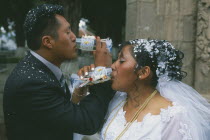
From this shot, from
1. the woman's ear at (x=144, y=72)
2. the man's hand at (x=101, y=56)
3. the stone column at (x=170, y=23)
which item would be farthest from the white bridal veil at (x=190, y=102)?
the stone column at (x=170, y=23)

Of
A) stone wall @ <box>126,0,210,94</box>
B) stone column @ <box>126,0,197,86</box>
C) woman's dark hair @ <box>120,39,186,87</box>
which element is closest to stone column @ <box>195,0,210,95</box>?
stone wall @ <box>126,0,210,94</box>

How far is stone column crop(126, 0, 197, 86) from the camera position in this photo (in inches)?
146

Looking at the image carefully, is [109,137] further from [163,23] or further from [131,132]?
[163,23]

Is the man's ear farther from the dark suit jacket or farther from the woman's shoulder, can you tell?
the woman's shoulder

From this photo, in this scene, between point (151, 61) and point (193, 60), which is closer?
point (151, 61)

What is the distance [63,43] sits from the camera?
2182 millimetres

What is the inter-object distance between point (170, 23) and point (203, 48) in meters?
0.58

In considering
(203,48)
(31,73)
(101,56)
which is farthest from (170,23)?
(31,73)

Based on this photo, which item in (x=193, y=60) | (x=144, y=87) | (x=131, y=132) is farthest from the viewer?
(x=193, y=60)

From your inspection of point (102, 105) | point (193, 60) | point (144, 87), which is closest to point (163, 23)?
point (193, 60)

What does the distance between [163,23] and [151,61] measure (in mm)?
1810

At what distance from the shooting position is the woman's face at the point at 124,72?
7.16 ft

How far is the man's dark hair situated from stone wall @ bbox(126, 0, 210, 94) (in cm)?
185

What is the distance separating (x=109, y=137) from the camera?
2240 millimetres
